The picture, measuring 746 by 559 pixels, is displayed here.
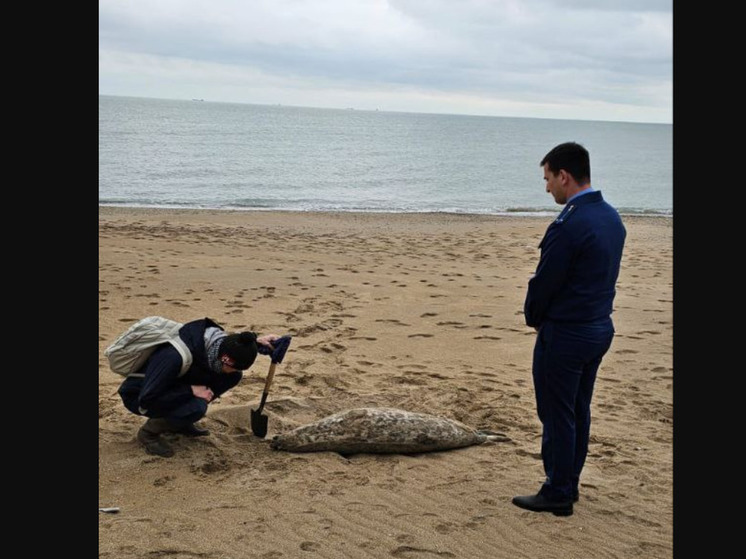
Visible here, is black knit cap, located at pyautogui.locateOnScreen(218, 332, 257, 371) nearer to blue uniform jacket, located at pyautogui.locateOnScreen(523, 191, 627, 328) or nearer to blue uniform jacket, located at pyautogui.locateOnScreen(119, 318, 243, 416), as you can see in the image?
blue uniform jacket, located at pyautogui.locateOnScreen(119, 318, 243, 416)

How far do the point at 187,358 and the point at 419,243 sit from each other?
13.1 m

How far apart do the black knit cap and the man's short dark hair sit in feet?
7.21

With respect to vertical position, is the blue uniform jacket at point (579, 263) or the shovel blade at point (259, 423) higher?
the blue uniform jacket at point (579, 263)

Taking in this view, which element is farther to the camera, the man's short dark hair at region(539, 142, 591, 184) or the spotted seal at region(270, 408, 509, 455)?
the spotted seal at region(270, 408, 509, 455)

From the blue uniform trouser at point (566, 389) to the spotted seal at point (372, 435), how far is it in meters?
1.14

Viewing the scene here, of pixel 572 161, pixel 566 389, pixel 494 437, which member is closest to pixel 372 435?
pixel 494 437

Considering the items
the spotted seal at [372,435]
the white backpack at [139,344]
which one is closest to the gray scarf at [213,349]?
the white backpack at [139,344]

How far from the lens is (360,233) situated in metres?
20.0

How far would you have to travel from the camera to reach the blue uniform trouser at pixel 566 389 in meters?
4.42

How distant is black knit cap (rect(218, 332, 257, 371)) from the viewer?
5.14m

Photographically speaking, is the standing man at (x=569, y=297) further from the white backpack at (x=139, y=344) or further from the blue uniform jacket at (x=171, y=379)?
the white backpack at (x=139, y=344)

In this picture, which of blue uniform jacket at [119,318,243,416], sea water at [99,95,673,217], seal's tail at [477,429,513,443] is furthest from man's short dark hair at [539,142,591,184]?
sea water at [99,95,673,217]

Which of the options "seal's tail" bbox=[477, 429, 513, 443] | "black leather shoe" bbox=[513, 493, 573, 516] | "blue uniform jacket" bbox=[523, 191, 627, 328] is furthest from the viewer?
"seal's tail" bbox=[477, 429, 513, 443]

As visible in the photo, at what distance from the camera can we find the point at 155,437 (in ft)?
18.4
